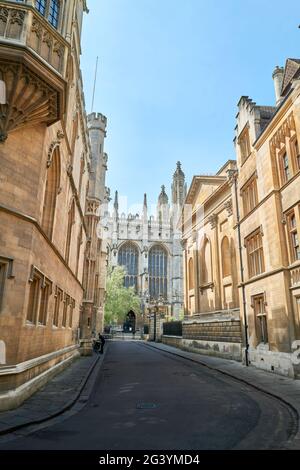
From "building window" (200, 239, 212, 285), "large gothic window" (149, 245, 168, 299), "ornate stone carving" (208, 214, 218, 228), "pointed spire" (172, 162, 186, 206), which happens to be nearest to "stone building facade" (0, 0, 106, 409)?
"ornate stone carving" (208, 214, 218, 228)

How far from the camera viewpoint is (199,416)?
7.14 metres

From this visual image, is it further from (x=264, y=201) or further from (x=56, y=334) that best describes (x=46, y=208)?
(x=264, y=201)

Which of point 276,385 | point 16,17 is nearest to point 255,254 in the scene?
point 276,385

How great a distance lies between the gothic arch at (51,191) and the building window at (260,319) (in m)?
10.7

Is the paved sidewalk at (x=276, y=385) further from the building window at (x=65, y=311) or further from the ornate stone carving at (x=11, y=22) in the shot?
the ornate stone carving at (x=11, y=22)

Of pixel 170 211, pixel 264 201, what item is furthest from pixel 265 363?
pixel 170 211

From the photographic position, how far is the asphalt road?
5.27m

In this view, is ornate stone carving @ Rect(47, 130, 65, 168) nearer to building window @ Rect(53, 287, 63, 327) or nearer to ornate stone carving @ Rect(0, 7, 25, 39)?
ornate stone carving @ Rect(0, 7, 25, 39)

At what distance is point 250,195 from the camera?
1861 centimetres

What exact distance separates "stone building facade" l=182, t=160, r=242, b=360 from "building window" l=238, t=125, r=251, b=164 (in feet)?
16.9

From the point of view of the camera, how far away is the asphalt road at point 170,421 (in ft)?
17.3

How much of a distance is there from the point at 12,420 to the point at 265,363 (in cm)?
1223

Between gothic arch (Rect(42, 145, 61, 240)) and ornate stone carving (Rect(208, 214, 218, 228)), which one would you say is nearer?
gothic arch (Rect(42, 145, 61, 240))

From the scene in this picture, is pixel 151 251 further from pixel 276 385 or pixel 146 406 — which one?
pixel 146 406
